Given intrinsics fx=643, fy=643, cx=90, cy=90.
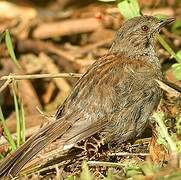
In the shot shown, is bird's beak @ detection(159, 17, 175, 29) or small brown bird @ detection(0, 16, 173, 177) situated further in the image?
bird's beak @ detection(159, 17, 175, 29)

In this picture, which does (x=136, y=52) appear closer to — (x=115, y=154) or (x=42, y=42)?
(x=115, y=154)

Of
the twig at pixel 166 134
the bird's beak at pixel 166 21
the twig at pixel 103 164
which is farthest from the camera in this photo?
the bird's beak at pixel 166 21

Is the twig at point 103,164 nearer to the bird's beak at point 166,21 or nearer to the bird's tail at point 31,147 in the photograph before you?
the bird's tail at point 31,147

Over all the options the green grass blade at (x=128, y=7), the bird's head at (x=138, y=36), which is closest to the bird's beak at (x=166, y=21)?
the bird's head at (x=138, y=36)

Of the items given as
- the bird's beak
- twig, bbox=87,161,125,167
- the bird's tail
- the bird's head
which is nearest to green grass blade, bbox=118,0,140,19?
the bird's head

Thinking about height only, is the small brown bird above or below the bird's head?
below

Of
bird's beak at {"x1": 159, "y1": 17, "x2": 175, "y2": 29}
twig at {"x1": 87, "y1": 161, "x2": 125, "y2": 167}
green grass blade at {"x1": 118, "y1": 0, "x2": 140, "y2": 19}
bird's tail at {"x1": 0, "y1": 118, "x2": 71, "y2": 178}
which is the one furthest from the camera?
bird's beak at {"x1": 159, "y1": 17, "x2": 175, "y2": 29}

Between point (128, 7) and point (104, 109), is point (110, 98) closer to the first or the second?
point (104, 109)

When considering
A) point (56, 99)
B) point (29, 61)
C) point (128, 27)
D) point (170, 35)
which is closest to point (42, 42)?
point (29, 61)

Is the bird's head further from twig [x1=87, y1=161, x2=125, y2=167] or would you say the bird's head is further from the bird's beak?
twig [x1=87, y1=161, x2=125, y2=167]
